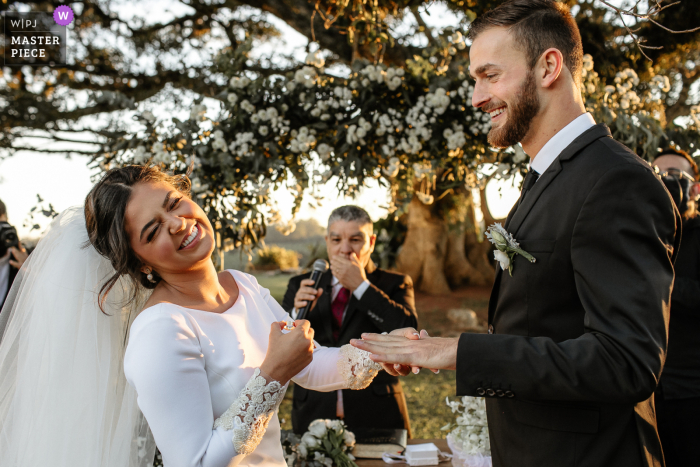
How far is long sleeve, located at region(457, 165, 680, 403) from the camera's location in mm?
1364

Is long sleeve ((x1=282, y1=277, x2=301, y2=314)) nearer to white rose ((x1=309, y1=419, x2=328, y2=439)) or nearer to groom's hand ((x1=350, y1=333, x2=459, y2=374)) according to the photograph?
white rose ((x1=309, y1=419, x2=328, y2=439))

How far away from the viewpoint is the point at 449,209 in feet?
38.2

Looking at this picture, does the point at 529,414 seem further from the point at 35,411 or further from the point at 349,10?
→ the point at 349,10

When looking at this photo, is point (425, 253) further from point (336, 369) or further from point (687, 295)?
point (336, 369)

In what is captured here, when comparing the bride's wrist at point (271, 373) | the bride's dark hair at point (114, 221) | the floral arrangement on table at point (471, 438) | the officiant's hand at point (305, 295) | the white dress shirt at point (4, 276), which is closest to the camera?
the bride's wrist at point (271, 373)

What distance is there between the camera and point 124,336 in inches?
81.9

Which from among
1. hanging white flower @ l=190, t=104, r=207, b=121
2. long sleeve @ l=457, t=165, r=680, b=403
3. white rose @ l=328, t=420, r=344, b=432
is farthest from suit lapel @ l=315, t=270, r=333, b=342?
long sleeve @ l=457, t=165, r=680, b=403

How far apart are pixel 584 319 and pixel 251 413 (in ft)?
3.55

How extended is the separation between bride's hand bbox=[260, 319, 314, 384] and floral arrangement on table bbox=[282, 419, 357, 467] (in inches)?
38.7

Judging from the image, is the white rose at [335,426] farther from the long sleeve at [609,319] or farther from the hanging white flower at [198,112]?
the hanging white flower at [198,112]

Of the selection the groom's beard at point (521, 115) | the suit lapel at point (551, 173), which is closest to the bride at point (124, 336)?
the suit lapel at point (551, 173)

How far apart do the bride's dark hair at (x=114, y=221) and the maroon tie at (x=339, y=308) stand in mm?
1983

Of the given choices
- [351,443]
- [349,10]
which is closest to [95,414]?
[351,443]

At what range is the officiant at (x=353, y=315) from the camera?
360cm
